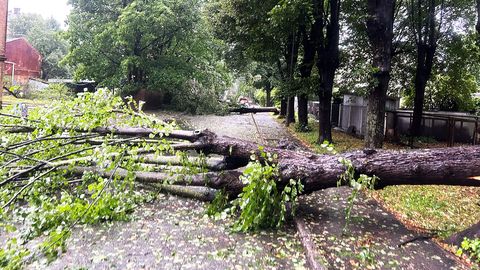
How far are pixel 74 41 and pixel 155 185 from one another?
17.1 meters

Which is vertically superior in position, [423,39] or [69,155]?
[423,39]

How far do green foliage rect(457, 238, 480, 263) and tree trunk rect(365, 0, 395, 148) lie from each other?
4.22m

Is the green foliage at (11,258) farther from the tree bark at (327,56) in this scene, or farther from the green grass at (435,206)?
the tree bark at (327,56)

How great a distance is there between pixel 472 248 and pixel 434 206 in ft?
7.05

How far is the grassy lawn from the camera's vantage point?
505cm

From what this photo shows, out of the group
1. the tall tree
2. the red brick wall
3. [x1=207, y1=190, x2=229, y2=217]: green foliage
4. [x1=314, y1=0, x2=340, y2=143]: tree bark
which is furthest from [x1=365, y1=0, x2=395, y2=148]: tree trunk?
the red brick wall

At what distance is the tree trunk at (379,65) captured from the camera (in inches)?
319

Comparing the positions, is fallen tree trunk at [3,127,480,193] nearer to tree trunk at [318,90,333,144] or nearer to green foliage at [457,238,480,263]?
green foliage at [457,238,480,263]

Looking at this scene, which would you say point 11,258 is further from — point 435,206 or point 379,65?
point 379,65

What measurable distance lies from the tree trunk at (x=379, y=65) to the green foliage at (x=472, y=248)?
422cm

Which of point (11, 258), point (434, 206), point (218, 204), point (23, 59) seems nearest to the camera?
point (11, 258)

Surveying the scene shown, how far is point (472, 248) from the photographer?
381cm

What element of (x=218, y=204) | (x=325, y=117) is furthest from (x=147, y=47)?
(x=218, y=204)

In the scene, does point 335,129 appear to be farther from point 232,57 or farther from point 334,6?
point 232,57
